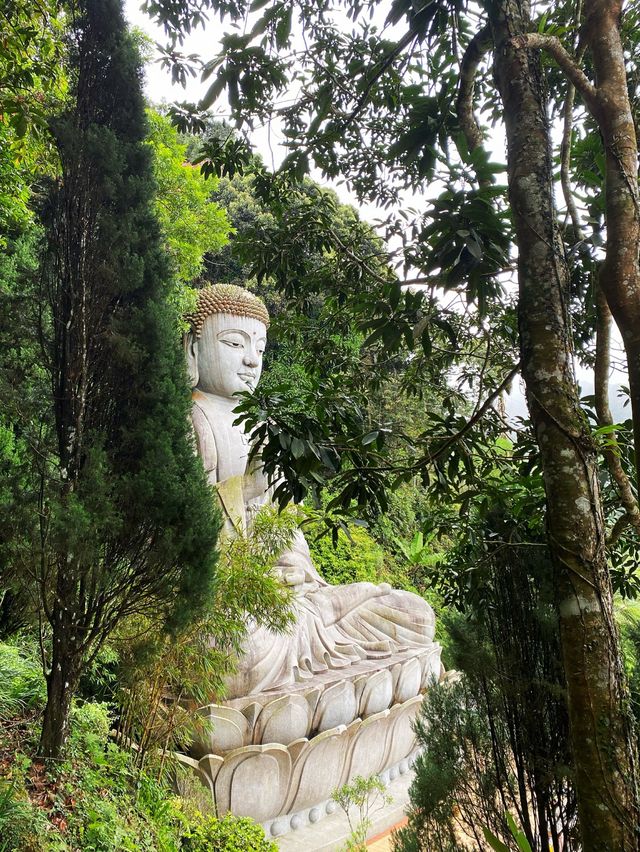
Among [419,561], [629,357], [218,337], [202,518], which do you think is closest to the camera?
[629,357]

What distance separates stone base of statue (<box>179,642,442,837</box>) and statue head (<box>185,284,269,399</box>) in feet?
6.91

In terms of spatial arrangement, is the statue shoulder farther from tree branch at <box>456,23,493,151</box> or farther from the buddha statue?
tree branch at <box>456,23,493,151</box>

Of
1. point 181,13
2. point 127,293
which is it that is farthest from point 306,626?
point 181,13

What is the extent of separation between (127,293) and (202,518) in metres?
0.99

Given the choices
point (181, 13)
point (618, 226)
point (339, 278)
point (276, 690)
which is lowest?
point (276, 690)

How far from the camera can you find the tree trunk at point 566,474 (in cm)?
111

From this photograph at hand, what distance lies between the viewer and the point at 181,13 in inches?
104

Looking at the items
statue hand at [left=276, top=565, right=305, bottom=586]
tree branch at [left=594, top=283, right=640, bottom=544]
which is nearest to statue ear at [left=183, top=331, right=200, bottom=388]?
statue hand at [left=276, top=565, right=305, bottom=586]

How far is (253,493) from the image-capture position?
14.2 ft

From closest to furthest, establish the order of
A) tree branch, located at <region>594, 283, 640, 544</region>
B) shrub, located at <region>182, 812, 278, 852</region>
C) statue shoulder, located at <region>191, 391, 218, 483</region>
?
tree branch, located at <region>594, 283, 640, 544</region>, shrub, located at <region>182, 812, 278, 852</region>, statue shoulder, located at <region>191, 391, 218, 483</region>

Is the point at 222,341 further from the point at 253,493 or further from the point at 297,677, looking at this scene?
the point at 297,677

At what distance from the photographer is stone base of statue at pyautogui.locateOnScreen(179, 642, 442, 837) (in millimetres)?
3023

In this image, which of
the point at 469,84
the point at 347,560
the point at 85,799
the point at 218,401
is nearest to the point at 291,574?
the point at 218,401

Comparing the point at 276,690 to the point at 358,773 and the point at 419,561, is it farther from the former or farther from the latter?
the point at 419,561
